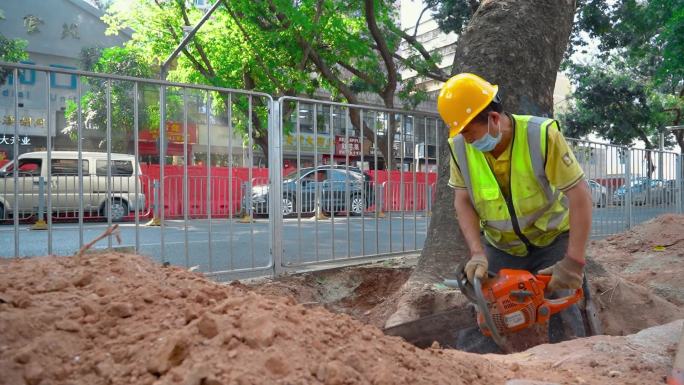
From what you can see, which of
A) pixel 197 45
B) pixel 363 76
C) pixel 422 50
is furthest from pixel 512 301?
pixel 197 45

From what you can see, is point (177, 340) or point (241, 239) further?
point (241, 239)

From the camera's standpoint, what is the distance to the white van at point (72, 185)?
420cm

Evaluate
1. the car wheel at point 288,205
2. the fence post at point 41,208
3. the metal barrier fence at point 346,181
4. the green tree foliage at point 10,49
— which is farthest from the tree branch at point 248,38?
the fence post at point 41,208

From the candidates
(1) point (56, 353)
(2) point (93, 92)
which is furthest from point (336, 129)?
(1) point (56, 353)

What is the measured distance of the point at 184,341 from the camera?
71.6 inches

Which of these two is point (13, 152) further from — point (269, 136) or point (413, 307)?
point (413, 307)

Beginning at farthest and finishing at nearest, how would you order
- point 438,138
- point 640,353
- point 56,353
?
1. point 438,138
2. point 640,353
3. point 56,353

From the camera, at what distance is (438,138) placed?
6516mm

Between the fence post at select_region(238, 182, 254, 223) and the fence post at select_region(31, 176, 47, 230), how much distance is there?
5.34 ft

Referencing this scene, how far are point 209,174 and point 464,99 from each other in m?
2.81

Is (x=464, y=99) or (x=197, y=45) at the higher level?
(x=197, y=45)

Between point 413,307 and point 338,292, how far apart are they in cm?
147

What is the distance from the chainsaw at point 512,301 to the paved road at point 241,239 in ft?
8.66

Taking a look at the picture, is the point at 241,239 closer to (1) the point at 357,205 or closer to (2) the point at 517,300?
(1) the point at 357,205
